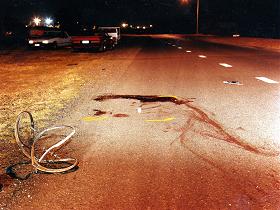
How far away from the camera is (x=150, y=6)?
586 feet

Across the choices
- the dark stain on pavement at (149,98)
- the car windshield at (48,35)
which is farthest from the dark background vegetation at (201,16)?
the dark stain on pavement at (149,98)

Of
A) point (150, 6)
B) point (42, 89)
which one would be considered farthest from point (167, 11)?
point (42, 89)

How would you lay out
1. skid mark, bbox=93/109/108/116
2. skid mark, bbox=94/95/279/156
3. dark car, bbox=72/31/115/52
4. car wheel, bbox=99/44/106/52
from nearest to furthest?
skid mark, bbox=94/95/279/156, skid mark, bbox=93/109/108/116, dark car, bbox=72/31/115/52, car wheel, bbox=99/44/106/52

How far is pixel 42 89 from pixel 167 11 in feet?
535

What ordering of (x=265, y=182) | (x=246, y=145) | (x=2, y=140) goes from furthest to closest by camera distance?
(x=2, y=140)
(x=246, y=145)
(x=265, y=182)

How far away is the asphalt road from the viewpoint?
13.0ft

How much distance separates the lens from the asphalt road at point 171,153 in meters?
3.95

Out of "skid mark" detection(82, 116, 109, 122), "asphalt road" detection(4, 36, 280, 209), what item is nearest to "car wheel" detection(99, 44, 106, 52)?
"asphalt road" detection(4, 36, 280, 209)

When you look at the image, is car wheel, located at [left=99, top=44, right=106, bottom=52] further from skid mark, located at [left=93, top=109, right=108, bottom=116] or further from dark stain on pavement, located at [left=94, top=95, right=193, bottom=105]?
skid mark, located at [left=93, top=109, right=108, bottom=116]

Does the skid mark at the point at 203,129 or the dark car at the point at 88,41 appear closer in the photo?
the skid mark at the point at 203,129

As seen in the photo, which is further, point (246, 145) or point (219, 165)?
point (246, 145)

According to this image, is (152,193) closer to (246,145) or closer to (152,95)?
(246,145)

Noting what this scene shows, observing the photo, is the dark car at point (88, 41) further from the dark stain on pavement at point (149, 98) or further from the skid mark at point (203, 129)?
the skid mark at point (203, 129)

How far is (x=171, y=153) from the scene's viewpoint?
17.1ft
